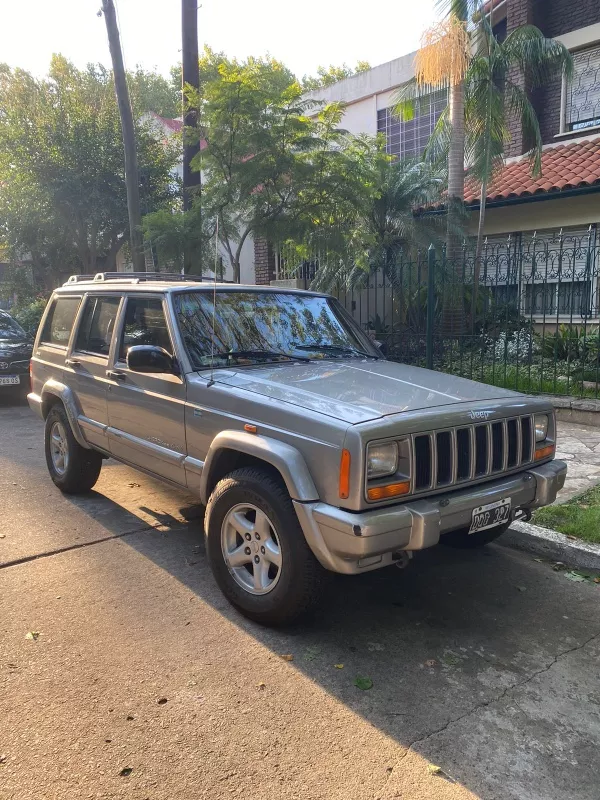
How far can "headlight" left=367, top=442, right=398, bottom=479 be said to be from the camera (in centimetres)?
309

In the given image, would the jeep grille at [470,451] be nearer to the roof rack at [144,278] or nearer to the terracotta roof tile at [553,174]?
the roof rack at [144,278]

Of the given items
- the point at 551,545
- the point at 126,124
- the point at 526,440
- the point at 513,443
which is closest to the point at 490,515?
the point at 513,443

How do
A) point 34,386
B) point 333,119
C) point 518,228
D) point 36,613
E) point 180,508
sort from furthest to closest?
1. point 518,228
2. point 333,119
3. point 34,386
4. point 180,508
5. point 36,613

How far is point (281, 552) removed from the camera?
334 cm

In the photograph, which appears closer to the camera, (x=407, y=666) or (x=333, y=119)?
(x=407, y=666)

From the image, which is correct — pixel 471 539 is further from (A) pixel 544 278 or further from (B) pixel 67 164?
(B) pixel 67 164

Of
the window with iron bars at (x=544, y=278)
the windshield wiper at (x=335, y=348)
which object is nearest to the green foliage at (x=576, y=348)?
the window with iron bars at (x=544, y=278)

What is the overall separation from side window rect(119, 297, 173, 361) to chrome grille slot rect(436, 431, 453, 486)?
6.25 feet

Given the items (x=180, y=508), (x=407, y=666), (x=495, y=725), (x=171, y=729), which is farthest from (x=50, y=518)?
(x=495, y=725)

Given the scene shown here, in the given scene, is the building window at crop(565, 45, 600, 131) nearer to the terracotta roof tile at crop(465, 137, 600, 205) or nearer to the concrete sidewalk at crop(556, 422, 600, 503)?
the terracotta roof tile at crop(465, 137, 600, 205)

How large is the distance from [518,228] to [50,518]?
11.3 m

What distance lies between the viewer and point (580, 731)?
2.78 meters

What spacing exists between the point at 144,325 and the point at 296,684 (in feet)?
8.89

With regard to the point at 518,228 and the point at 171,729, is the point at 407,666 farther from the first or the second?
the point at 518,228
